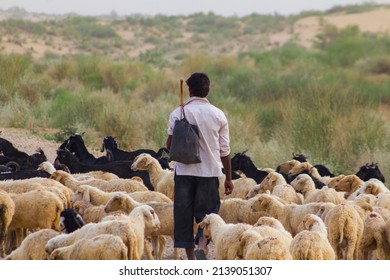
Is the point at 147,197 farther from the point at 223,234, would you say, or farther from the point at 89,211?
the point at 223,234

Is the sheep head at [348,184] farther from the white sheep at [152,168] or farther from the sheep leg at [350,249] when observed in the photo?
the sheep leg at [350,249]

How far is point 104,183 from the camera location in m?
13.9

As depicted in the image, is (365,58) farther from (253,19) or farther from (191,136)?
(253,19)

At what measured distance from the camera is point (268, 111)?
27500 millimetres

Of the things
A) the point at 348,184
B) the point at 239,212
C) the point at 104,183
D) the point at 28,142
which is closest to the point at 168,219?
the point at 239,212

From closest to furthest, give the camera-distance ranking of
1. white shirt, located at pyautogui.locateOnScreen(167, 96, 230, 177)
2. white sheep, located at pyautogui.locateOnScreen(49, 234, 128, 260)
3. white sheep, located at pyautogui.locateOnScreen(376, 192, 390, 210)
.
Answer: white sheep, located at pyautogui.locateOnScreen(49, 234, 128, 260), white shirt, located at pyautogui.locateOnScreen(167, 96, 230, 177), white sheep, located at pyautogui.locateOnScreen(376, 192, 390, 210)

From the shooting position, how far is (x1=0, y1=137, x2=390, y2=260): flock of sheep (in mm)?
9453

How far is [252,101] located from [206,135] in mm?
20203

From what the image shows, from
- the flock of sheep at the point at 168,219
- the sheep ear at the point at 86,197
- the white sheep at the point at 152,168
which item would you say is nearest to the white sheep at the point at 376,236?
the flock of sheep at the point at 168,219

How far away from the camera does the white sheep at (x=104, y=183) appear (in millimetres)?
13609

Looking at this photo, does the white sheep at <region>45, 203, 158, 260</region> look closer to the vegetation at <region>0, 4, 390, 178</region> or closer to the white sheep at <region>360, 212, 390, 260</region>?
the white sheep at <region>360, 212, 390, 260</region>

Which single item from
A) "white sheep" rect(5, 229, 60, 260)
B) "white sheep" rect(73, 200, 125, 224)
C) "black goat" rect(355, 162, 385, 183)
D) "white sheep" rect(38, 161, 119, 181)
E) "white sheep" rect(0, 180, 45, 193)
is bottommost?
"black goat" rect(355, 162, 385, 183)

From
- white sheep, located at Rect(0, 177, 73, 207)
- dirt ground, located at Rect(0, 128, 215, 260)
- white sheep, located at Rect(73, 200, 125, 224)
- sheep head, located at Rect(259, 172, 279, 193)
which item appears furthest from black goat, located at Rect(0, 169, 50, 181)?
dirt ground, located at Rect(0, 128, 215, 260)

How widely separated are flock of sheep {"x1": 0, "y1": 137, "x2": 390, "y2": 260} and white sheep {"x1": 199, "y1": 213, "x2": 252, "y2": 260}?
0.01 m
